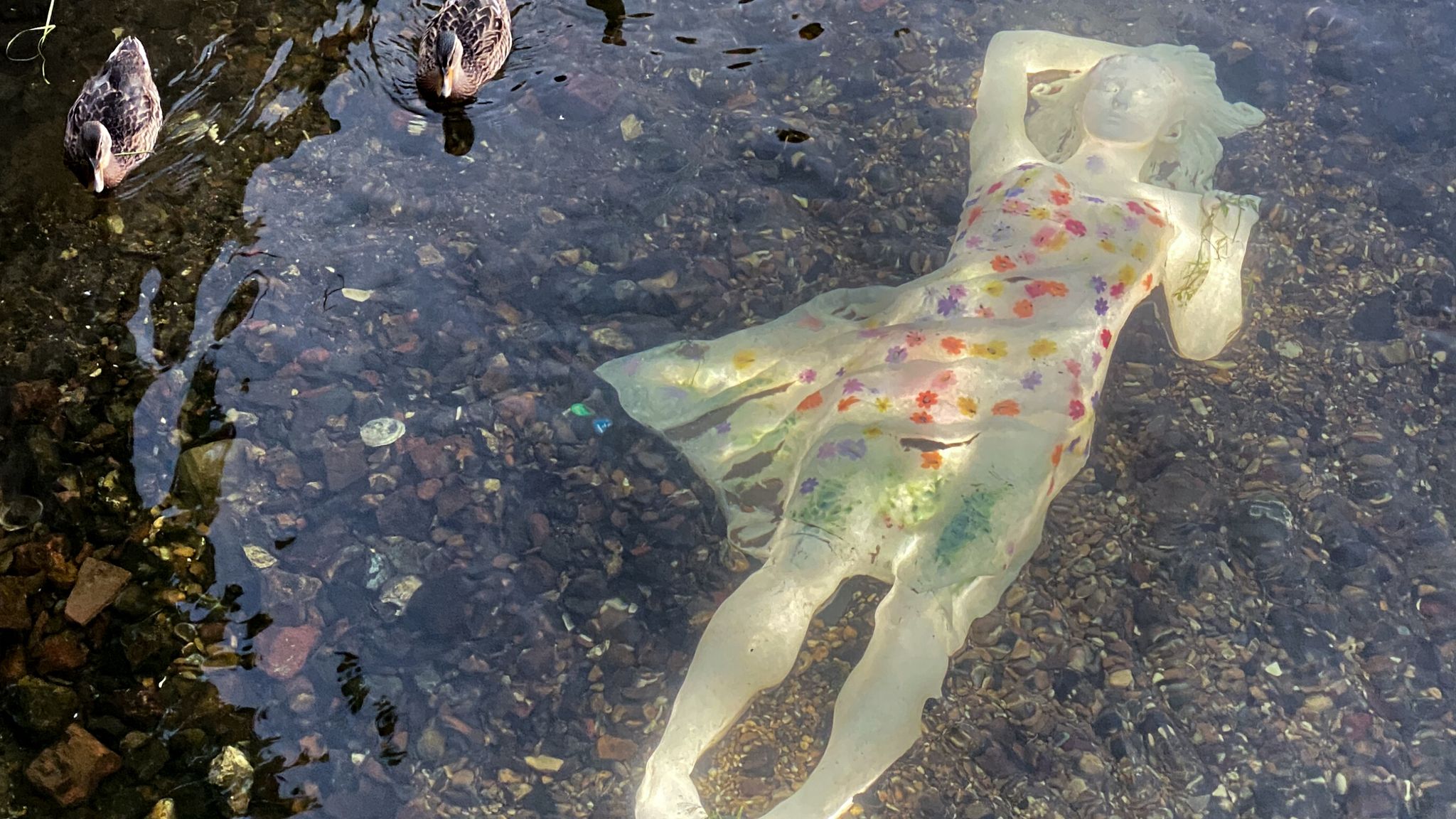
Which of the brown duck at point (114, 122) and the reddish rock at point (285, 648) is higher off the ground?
the brown duck at point (114, 122)

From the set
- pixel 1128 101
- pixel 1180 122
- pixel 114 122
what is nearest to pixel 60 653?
pixel 114 122

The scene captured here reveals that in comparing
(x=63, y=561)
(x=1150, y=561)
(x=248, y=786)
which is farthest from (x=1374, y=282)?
(x=63, y=561)

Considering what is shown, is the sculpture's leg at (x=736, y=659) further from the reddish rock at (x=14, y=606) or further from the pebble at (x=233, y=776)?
the reddish rock at (x=14, y=606)

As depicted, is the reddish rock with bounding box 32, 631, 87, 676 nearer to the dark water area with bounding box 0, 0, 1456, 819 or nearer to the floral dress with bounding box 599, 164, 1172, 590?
the dark water area with bounding box 0, 0, 1456, 819

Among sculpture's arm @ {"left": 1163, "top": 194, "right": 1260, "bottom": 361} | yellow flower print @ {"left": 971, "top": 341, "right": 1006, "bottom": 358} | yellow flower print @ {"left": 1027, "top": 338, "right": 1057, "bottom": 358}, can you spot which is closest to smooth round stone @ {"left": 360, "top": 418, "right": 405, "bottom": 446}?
yellow flower print @ {"left": 971, "top": 341, "right": 1006, "bottom": 358}

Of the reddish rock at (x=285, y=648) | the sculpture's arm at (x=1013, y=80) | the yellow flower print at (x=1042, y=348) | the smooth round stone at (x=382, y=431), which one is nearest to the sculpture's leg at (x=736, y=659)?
the yellow flower print at (x=1042, y=348)

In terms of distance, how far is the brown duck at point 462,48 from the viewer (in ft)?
17.6

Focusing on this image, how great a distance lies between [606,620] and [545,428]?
922 millimetres

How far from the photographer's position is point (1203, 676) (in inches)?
159

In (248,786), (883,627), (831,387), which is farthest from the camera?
(831,387)

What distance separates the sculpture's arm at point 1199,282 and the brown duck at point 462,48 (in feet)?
11.9

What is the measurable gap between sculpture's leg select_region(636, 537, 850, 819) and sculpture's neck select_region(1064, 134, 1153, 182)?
2504 mm

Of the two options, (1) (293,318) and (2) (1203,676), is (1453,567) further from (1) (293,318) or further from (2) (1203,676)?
(1) (293,318)

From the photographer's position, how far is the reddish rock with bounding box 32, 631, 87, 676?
12.2 ft
